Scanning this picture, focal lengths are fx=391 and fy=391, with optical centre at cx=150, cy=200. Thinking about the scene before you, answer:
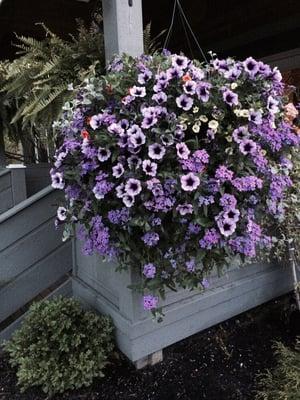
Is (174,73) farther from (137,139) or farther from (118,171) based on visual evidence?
(118,171)

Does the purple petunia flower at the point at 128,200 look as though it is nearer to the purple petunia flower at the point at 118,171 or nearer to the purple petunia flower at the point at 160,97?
the purple petunia flower at the point at 118,171

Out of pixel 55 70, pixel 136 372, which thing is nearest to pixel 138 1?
pixel 55 70

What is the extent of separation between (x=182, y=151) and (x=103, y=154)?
32 centimetres

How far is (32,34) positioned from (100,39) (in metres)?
3.21

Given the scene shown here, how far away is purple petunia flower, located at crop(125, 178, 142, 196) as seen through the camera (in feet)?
4.85

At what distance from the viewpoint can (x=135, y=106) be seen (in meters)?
1.62

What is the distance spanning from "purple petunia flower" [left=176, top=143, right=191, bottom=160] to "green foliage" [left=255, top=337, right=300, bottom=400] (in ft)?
3.69

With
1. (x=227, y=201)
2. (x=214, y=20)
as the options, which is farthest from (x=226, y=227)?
(x=214, y=20)

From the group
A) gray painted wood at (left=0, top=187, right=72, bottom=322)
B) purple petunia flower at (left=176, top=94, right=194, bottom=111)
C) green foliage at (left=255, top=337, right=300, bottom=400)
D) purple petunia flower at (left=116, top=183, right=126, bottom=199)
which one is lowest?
green foliage at (left=255, top=337, right=300, bottom=400)

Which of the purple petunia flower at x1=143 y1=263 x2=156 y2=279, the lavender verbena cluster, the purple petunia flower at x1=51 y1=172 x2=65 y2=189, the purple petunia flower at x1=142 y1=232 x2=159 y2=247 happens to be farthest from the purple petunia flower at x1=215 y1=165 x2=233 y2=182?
the purple petunia flower at x1=51 y1=172 x2=65 y2=189

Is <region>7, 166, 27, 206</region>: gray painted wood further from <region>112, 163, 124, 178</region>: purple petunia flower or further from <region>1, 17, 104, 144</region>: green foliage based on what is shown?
<region>112, 163, 124, 178</region>: purple petunia flower

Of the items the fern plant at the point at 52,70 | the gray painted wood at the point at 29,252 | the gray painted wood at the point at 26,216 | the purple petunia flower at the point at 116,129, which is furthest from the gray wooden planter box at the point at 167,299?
the fern plant at the point at 52,70

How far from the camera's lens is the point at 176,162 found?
5.12 ft

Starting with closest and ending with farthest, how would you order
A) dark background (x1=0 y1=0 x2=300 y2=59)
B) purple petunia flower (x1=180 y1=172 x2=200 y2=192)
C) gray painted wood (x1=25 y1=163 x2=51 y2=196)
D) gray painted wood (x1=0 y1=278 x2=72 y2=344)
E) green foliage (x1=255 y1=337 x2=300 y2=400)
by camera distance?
purple petunia flower (x1=180 y1=172 x2=200 y2=192) → green foliage (x1=255 y1=337 x2=300 y2=400) → gray painted wood (x1=0 y1=278 x2=72 y2=344) → gray painted wood (x1=25 y1=163 x2=51 y2=196) → dark background (x1=0 y1=0 x2=300 y2=59)
